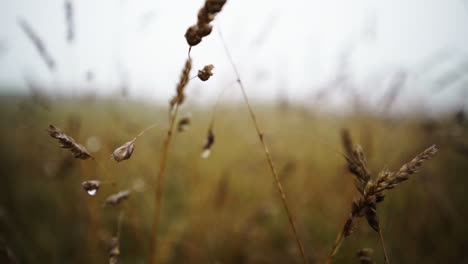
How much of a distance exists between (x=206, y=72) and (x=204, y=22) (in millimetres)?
108

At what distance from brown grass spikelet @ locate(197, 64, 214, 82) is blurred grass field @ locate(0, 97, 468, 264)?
27.1 inches

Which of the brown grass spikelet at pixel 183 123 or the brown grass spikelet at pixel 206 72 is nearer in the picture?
the brown grass spikelet at pixel 206 72

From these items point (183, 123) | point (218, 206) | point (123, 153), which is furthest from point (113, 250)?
point (218, 206)

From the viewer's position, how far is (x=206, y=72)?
1.81 feet

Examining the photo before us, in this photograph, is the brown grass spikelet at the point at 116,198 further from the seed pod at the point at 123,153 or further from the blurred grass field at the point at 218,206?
the blurred grass field at the point at 218,206

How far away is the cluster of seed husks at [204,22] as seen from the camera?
499mm

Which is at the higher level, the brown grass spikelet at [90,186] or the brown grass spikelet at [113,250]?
the brown grass spikelet at [90,186]

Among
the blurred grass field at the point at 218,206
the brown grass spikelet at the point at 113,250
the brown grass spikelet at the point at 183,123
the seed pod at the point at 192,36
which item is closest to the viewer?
the seed pod at the point at 192,36

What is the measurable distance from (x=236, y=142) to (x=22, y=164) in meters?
2.66

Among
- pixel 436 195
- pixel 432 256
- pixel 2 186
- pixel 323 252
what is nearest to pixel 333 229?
pixel 323 252

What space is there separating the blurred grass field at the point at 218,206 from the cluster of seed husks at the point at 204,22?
2.46 feet

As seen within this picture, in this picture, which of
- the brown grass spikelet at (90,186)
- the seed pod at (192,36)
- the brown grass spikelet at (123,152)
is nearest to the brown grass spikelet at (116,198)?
the brown grass spikelet at (90,186)

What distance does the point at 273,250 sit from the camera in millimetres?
1769

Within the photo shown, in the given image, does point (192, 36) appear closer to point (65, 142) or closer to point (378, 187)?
point (65, 142)
